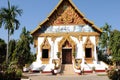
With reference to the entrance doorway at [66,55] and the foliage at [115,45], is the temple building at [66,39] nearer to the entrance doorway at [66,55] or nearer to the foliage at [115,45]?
the entrance doorway at [66,55]

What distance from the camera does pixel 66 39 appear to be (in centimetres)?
3428

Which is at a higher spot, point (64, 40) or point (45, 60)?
point (64, 40)

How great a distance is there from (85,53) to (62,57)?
9.16ft

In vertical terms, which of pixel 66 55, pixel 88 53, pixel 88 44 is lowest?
pixel 66 55

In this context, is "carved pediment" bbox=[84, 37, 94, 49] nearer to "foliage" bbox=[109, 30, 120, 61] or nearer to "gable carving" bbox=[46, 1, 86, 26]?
"gable carving" bbox=[46, 1, 86, 26]

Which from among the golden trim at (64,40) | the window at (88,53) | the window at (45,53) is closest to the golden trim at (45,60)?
the window at (45,53)

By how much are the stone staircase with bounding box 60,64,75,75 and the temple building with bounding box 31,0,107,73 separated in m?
0.52

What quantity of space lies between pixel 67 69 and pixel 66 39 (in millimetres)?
3934

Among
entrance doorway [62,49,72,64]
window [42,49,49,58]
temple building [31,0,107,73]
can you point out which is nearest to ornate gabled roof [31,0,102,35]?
temple building [31,0,107,73]

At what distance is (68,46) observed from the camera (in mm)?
34719

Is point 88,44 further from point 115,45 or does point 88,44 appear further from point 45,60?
point 115,45

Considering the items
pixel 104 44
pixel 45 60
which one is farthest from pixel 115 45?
pixel 45 60

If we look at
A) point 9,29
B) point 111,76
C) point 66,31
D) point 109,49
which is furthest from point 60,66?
point 109,49

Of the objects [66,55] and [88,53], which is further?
[66,55]
